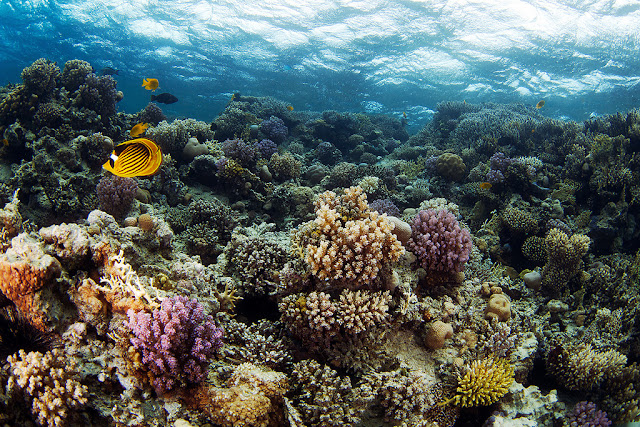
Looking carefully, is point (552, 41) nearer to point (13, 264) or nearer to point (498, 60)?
point (498, 60)

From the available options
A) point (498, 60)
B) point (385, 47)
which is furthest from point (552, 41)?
point (385, 47)

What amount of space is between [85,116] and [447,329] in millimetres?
10160

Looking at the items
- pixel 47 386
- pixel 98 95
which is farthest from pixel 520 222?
pixel 98 95

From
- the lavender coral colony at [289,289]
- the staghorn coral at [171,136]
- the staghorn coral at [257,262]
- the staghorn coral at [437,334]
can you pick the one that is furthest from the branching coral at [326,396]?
the staghorn coral at [171,136]

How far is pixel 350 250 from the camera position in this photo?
345cm

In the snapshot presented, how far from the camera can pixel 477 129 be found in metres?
14.0

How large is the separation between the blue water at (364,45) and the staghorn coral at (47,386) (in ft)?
75.0

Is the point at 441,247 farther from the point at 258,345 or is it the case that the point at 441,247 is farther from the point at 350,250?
the point at 258,345

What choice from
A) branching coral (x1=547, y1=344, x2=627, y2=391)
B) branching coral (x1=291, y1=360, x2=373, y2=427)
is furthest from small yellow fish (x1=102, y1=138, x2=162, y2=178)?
branching coral (x1=547, y1=344, x2=627, y2=391)

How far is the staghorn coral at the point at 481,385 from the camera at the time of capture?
3.33m

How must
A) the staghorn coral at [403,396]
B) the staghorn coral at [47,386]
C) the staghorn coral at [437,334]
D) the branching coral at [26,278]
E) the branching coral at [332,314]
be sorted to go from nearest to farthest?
1. the staghorn coral at [47,386]
2. the branching coral at [26,278]
3. the staghorn coral at [403,396]
4. the branching coral at [332,314]
5. the staghorn coral at [437,334]

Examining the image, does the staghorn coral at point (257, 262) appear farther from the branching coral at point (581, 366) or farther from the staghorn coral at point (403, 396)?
the branching coral at point (581, 366)

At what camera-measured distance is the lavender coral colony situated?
252 centimetres

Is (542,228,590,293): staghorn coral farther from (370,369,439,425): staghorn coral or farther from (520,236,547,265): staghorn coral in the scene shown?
(370,369,439,425): staghorn coral
